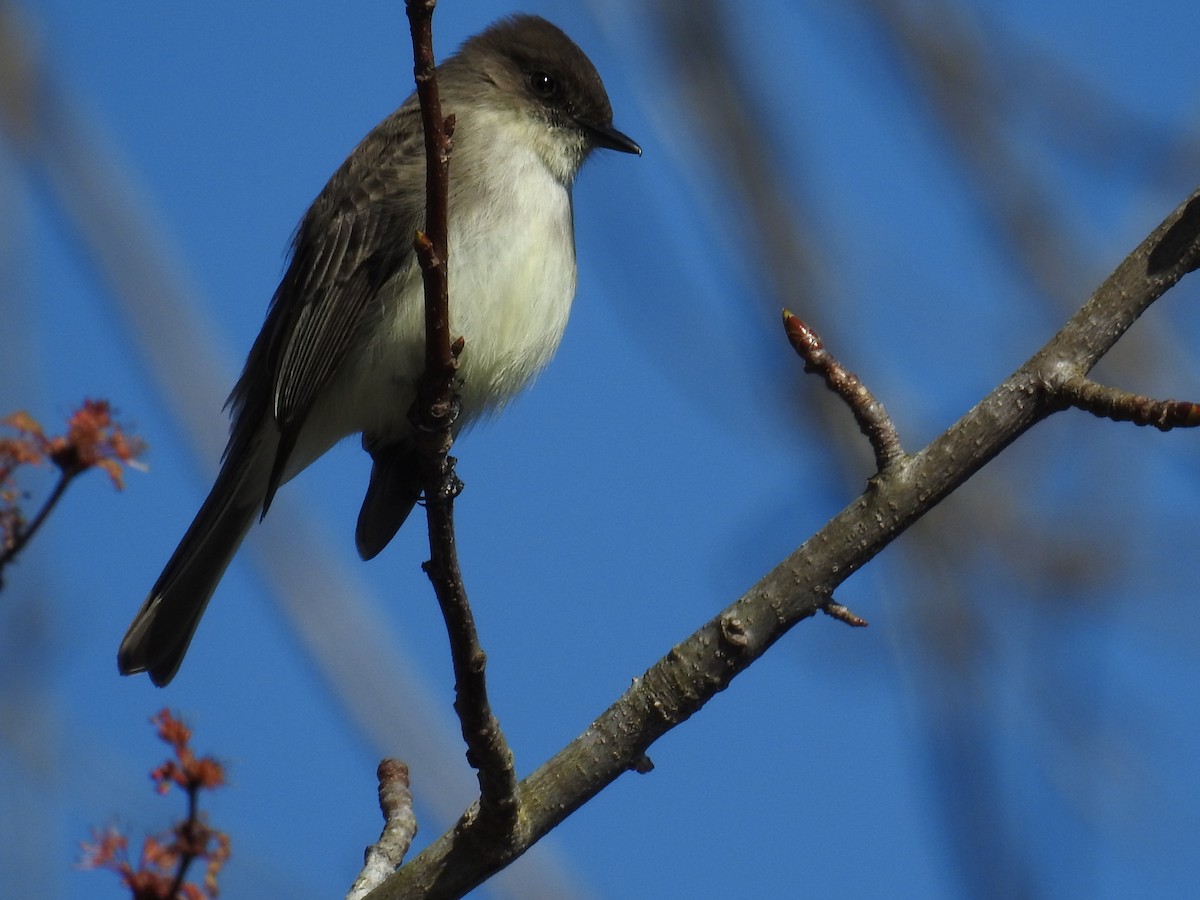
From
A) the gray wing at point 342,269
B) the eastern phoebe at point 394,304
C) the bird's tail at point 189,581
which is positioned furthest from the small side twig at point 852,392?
the bird's tail at point 189,581

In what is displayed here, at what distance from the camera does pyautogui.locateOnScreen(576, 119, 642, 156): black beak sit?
4.55m

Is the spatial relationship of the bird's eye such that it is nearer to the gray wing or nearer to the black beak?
the black beak

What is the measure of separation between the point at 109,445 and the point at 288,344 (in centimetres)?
153

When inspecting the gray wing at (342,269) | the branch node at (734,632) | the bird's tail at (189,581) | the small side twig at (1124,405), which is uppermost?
the gray wing at (342,269)

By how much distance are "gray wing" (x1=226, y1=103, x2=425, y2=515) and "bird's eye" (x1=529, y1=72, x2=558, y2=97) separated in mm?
432

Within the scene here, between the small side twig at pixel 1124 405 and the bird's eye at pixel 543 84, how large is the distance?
286 centimetres

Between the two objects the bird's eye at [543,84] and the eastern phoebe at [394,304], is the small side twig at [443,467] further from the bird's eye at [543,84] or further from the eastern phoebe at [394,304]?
the bird's eye at [543,84]

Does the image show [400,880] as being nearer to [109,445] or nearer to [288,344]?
[109,445]

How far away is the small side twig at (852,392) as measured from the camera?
2.29m

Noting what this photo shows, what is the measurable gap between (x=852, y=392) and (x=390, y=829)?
1.42m

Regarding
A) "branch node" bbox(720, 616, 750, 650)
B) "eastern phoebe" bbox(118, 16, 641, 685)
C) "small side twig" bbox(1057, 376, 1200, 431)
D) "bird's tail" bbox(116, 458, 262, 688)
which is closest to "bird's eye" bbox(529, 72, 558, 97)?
"eastern phoebe" bbox(118, 16, 641, 685)

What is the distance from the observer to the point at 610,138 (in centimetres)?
455

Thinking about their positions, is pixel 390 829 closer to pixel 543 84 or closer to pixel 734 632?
pixel 734 632

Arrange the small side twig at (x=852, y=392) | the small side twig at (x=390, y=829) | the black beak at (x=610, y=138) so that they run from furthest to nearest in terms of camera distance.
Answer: the black beak at (x=610, y=138)
the small side twig at (x=390, y=829)
the small side twig at (x=852, y=392)
